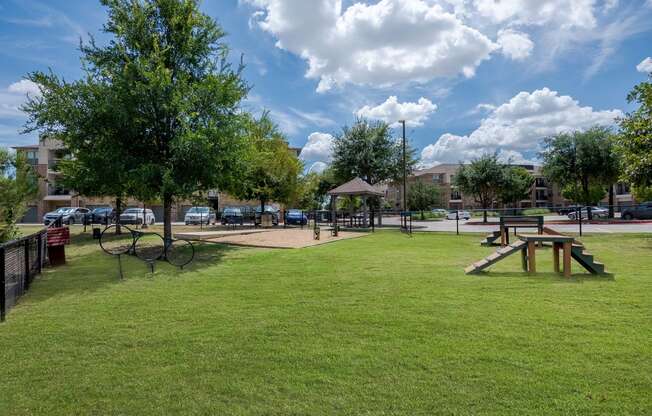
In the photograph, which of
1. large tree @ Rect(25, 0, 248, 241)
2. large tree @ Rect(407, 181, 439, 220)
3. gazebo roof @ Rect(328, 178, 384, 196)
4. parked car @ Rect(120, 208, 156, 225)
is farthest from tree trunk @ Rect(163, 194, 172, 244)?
large tree @ Rect(407, 181, 439, 220)

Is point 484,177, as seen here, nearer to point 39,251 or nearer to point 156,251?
point 156,251

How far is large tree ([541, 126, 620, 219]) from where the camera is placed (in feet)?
109

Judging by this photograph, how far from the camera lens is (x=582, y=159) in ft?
110

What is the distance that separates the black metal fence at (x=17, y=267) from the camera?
5.27 meters

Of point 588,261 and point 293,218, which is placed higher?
point 293,218

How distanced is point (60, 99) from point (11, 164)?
3.00 m

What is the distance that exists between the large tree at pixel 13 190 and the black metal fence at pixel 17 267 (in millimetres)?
3256

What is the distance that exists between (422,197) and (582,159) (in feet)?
84.9

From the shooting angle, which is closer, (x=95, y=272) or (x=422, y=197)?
(x=95, y=272)

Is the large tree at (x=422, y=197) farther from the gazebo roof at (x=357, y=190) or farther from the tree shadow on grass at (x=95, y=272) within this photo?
the tree shadow on grass at (x=95, y=272)

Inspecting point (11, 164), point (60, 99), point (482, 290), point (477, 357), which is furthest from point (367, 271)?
point (11, 164)

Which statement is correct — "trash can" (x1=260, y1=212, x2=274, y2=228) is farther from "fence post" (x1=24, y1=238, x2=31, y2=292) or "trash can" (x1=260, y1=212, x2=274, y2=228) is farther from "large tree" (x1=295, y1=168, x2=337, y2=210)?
"fence post" (x1=24, y1=238, x2=31, y2=292)

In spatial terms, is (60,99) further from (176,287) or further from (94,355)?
(94,355)

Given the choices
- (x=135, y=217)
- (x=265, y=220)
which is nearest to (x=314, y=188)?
(x=265, y=220)
